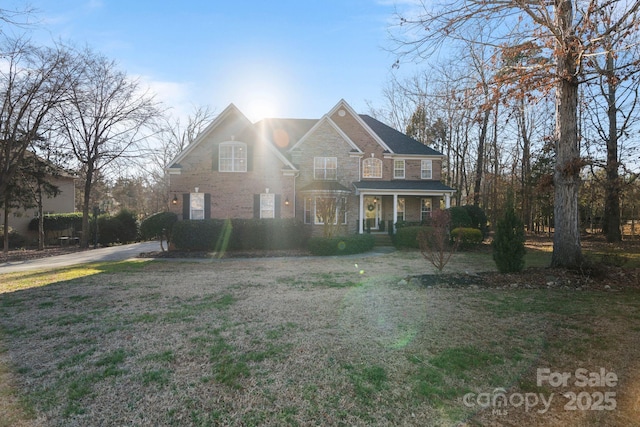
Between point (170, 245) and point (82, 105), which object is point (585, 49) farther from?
point (82, 105)

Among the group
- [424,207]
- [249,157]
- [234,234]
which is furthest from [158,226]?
[424,207]

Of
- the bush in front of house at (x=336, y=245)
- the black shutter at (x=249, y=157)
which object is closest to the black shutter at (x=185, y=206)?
the black shutter at (x=249, y=157)

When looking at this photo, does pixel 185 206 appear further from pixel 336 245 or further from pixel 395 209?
pixel 395 209

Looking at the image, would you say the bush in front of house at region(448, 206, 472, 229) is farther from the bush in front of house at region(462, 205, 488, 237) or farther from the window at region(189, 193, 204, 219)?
the window at region(189, 193, 204, 219)

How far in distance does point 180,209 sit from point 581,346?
1705 centimetres

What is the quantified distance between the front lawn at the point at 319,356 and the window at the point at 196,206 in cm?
1026

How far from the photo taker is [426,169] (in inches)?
923

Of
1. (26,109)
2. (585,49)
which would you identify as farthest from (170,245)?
(585,49)

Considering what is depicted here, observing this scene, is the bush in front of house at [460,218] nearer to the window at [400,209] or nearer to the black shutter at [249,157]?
the window at [400,209]

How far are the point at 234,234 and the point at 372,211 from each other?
10427mm

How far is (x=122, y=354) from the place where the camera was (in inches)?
159

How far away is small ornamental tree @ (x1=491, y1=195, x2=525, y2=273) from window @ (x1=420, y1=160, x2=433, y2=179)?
1497cm

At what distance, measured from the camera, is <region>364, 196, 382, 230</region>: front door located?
22.8 metres

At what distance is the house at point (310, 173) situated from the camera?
17.8m
